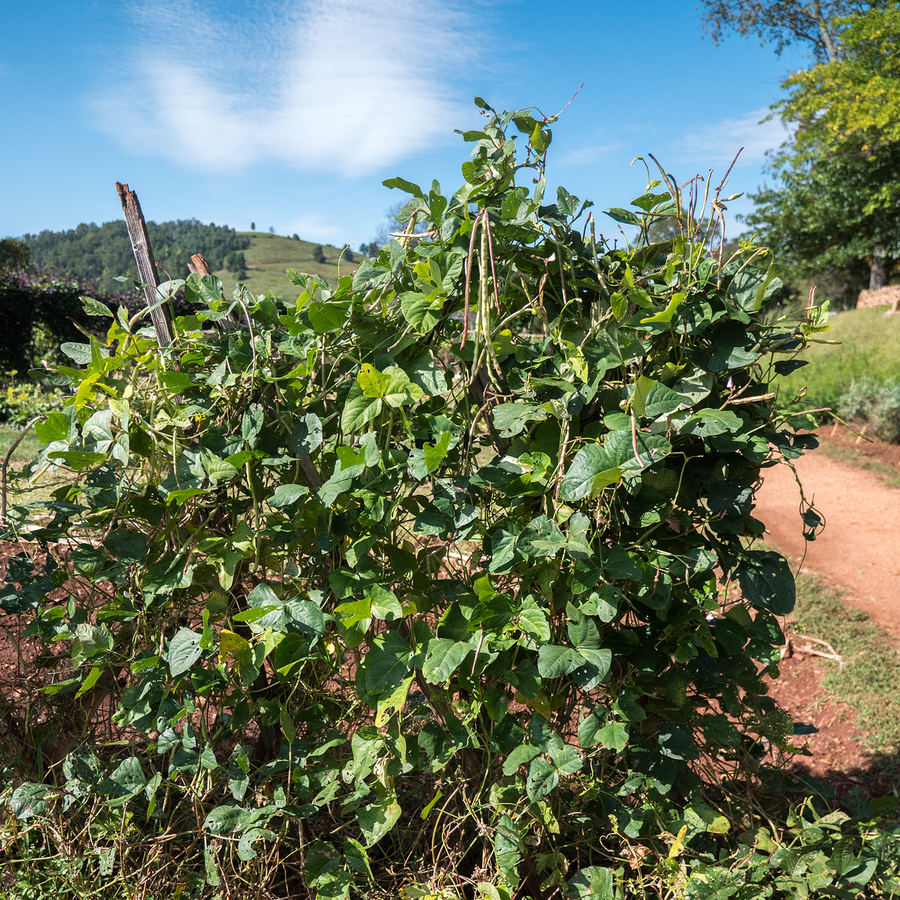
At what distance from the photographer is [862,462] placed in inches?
292

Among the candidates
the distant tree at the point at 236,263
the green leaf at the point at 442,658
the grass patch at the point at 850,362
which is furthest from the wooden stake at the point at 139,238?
the distant tree at the point at 236,263

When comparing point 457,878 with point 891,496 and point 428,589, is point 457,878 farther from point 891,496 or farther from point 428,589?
point 891,496

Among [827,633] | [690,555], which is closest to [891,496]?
[827,633]

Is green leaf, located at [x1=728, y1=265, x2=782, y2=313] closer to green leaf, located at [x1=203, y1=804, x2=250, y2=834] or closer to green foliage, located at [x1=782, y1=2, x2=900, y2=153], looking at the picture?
green leaf, located at [x1=203, y1=804, x2=250, y2=834]

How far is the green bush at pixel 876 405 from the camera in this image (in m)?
7.82

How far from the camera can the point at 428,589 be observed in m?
1.48

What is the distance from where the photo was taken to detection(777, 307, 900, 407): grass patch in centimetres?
942

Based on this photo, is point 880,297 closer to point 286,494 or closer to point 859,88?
point 859,88

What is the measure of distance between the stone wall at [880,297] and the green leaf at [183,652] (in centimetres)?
2476

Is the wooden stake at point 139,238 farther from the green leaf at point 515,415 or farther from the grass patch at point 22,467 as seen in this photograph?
the green leaf at point 515,415

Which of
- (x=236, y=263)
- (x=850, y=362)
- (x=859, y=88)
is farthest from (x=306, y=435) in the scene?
(x=236, y=263)

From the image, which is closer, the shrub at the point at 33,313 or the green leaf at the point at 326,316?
the green leaf at the point at 326,316

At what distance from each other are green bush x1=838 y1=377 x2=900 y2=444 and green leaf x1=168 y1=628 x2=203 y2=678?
28.1 ft

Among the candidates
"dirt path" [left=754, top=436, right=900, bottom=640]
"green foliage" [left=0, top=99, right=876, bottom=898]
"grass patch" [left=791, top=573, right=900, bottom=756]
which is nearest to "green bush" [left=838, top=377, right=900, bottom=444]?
"dirt path" [left=754, top=436, right=900, bottom=640]
